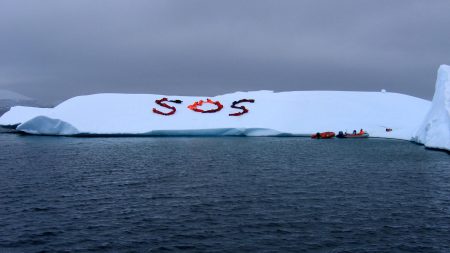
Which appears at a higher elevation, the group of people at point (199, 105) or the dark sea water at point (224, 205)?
the group of people at point (199, 105)

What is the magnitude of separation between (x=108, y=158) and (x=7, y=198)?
19941 millimetres

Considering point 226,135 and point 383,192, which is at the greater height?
point 226,135

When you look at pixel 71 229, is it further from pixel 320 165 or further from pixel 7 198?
pixel 320 165

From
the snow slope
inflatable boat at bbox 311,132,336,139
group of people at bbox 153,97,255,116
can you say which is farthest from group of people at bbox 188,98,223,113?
inflatable boat at bbox 311,132,336,139

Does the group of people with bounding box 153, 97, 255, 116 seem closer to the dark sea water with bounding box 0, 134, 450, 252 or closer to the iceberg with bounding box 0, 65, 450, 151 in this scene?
the iceberg with bounding box 0, 65, 450, 151

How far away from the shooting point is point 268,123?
77.2 m

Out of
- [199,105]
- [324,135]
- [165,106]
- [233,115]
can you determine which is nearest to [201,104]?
[199,105]

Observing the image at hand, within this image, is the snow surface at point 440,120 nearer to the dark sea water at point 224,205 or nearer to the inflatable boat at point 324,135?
the dark sea water at point 224,205

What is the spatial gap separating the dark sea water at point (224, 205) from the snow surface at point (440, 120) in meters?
9.60

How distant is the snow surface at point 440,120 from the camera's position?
173 ft

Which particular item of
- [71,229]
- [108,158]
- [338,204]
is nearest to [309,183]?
[338,204]

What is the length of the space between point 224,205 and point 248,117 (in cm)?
5387

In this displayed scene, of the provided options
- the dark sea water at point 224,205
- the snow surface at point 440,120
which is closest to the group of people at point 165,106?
the dark sea water at point 224,205

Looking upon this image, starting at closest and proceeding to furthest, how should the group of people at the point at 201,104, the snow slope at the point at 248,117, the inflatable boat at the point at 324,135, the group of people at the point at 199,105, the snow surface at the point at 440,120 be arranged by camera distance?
the snow surface at the point at 440,120, the inflatable boat at the point at 324,135, the snow slope at the point at 248,117, the group of people at the point at 199,105, the group of people at the point at 201,104
